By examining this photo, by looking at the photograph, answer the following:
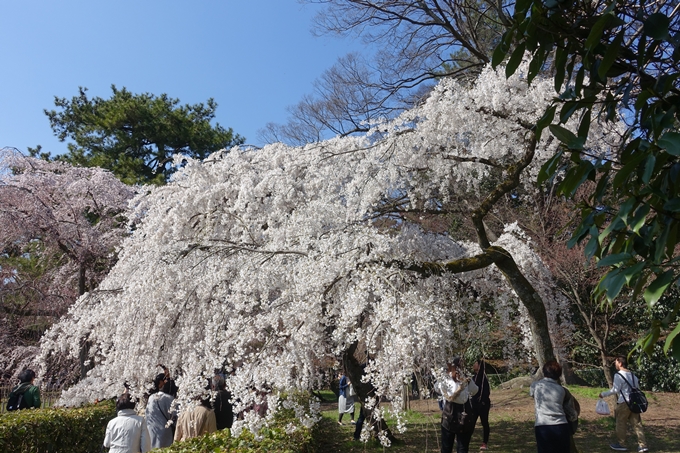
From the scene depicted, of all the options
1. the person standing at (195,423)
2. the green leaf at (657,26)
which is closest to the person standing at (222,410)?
the person standing at (195,423)

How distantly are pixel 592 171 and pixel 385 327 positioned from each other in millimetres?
2547

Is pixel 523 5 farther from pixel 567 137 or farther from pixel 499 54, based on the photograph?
pixel 567 137

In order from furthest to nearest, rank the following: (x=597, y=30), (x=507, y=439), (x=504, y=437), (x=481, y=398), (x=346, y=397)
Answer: (x=346, y=397) → (x=504, y=437) → (x=507, y=439) → (x=481, y=398) → (x=597, y=30)

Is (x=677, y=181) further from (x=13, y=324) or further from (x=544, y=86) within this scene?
(x=13, y=324)

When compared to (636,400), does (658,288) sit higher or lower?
higher

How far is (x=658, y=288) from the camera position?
4.81ft

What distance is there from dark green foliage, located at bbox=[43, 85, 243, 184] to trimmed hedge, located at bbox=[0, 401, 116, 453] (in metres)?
11.0

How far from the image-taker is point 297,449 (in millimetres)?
4172

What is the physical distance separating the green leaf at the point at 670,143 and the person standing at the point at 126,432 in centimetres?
441

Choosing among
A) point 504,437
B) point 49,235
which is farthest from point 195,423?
point 49,235

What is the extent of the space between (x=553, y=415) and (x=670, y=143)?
3220 millimetres

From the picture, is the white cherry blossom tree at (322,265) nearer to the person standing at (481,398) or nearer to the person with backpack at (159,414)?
the person with backpack at (159,414)

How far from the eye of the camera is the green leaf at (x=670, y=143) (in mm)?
1454

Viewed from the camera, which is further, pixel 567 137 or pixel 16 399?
pixel 16 399
